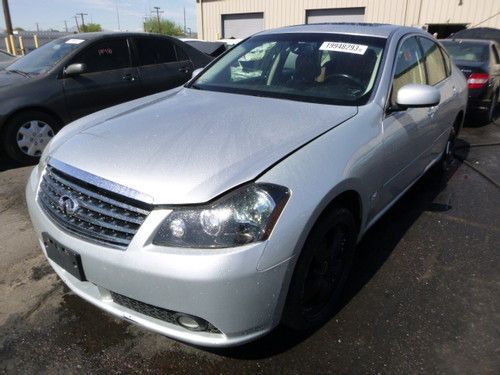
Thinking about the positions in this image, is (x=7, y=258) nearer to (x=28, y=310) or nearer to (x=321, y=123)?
(x=28, y=310)

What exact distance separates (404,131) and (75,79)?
13.6 ft

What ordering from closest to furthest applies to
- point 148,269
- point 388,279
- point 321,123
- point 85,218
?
point 148,269, point 85,218, point 321,123, point 388,279

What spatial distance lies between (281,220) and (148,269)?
57cm

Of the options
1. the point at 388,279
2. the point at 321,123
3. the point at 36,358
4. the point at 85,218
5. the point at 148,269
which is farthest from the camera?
the point at 388,279

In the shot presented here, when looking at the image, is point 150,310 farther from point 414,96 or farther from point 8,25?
point 8,25

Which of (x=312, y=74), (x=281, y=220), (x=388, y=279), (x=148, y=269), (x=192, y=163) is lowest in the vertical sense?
(x=388, y=279)

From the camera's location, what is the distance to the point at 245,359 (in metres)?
2.11

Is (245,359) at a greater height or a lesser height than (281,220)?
lesser

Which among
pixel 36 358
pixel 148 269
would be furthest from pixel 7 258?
pixel 148 269

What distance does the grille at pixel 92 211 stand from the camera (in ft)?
5.77

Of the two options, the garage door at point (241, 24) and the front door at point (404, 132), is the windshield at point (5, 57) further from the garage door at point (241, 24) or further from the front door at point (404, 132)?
the garage door at point (241, 24)

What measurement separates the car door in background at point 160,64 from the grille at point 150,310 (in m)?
4.44

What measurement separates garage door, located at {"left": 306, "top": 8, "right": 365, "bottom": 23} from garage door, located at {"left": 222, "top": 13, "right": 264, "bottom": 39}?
9.58 ft

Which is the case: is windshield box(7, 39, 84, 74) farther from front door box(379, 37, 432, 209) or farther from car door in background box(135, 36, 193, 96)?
front door box(379, 37, 432, 209)
